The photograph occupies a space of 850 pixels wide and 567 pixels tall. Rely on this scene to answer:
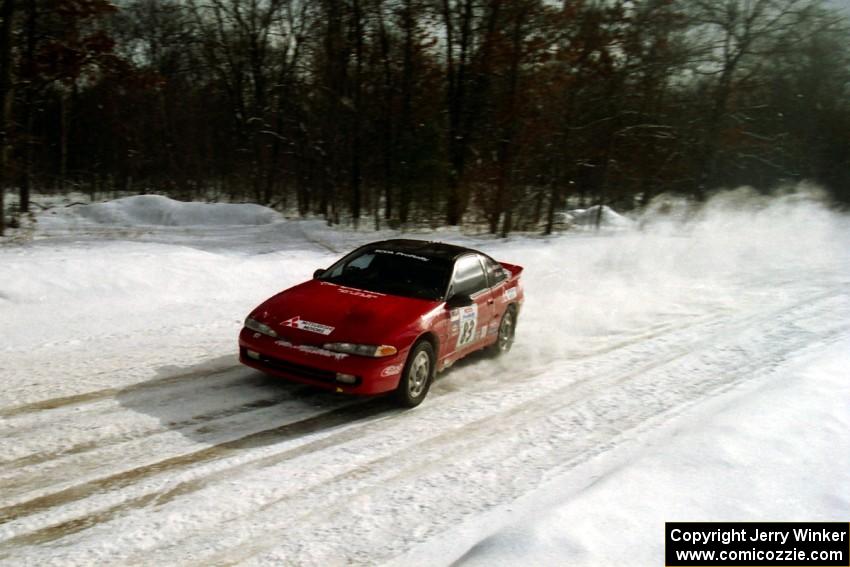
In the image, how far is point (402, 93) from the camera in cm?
2597

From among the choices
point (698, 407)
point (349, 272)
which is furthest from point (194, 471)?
point (698, 407)

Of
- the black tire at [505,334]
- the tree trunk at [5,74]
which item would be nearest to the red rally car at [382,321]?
the black tire at [505,334]

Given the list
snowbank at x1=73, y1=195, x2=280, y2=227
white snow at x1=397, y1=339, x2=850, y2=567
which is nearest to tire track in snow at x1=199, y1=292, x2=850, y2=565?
white snow at x1=397, y1=339, x2=850, y2=567

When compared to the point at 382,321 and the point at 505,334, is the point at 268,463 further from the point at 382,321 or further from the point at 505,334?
the point at 505,334

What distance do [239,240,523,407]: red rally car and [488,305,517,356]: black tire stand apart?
0.78ft

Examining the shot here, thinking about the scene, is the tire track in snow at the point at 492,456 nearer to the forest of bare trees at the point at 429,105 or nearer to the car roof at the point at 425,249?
the car roof at the point at 425,249

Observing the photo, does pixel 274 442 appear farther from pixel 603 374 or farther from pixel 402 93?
pixel 402 93

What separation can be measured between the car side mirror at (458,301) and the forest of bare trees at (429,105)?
12.7 m

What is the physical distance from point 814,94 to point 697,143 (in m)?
14.4

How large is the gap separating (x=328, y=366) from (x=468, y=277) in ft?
8.27

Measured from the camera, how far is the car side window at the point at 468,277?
8008mm

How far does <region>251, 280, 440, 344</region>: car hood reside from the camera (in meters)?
6.57

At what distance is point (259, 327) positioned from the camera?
6844 mm

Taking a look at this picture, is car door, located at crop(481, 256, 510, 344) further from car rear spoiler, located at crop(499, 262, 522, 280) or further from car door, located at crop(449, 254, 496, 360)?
car rear spoiler, located at crop(499, 262, 522, 280)
